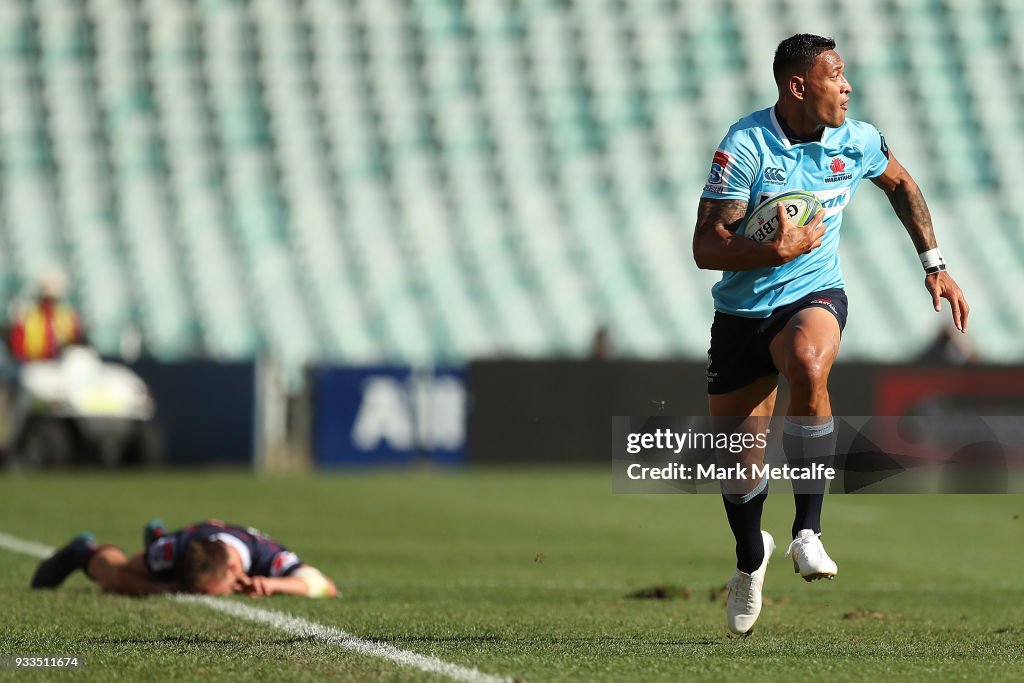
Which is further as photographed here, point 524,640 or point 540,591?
point 540,591

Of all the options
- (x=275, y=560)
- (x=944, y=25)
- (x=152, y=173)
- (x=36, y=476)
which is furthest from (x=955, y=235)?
(x=275, y=560)

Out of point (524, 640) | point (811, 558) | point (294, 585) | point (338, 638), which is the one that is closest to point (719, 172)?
point (811, 558)

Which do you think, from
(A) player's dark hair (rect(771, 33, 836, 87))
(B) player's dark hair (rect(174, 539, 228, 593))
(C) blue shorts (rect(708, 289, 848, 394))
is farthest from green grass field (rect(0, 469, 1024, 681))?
(A) player's dark hair (rect(771, 33, 836, 87))

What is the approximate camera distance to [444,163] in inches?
1292

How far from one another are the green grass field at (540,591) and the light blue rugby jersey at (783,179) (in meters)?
1.31

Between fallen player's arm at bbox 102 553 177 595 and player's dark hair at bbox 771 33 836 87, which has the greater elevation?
player's dark hair at bbox 771 33 836 87

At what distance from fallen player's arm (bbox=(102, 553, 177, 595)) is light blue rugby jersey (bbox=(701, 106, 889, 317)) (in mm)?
2969

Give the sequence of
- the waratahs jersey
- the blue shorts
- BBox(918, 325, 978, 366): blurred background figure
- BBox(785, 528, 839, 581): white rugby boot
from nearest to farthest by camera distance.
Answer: BBox(785, 528, 839, 581): white rugby boot
the blue shorts
the waratahs jersey
BBox(918, 325, 978, 366): blurred background figure

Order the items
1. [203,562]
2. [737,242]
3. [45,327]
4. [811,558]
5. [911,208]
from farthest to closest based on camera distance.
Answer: [45,327] < [203,562] < [911,208] < [737,242] < [811,558]

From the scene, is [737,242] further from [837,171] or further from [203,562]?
[203,562]

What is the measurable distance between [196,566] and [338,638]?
1636mm

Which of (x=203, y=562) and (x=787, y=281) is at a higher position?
(x=787, y=281)

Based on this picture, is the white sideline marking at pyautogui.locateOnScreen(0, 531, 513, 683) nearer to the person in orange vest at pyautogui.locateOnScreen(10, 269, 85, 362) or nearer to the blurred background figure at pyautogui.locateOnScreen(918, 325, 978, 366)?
the person in orange vest at pyautogui.locateOnScreen(10, 269, 85, 362)

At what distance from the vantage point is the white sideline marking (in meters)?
5.31
